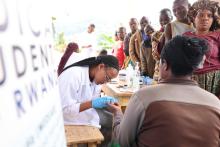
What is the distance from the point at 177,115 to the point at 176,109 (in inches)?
0.9

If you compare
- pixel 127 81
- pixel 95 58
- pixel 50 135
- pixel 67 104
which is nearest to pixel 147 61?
pixel 127 81

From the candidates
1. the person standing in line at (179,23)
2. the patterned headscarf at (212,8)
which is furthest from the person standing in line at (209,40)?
the person standing in line at (179,23)

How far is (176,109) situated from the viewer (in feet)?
3.59

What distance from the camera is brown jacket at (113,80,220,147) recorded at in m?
1.09

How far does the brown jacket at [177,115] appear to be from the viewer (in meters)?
1.09

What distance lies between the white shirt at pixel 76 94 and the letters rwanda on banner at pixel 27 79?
3.37 feet

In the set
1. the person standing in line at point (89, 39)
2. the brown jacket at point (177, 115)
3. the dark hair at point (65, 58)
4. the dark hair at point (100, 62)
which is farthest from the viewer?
the person standing in line at point (89, 39)

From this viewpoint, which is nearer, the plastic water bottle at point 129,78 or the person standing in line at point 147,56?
the plastic water bottle at point 129,78

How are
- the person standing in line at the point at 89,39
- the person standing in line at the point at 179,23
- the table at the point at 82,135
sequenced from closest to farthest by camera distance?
1. the table at the point at 82,135
2. the person standing in line at the point at 179,23
3. the person standing in line at the point at 89,39

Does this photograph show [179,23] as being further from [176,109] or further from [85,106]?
[176,109]

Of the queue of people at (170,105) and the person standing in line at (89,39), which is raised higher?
the person standing in line at (89,39)

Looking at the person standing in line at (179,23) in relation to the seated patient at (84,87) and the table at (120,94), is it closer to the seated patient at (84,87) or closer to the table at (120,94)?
the table at (120,94)

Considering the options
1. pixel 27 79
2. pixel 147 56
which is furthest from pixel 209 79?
pixel 27 79

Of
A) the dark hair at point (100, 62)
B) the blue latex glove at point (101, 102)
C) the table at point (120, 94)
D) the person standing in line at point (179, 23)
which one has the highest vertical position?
the person standing in line at point (179, 23)
